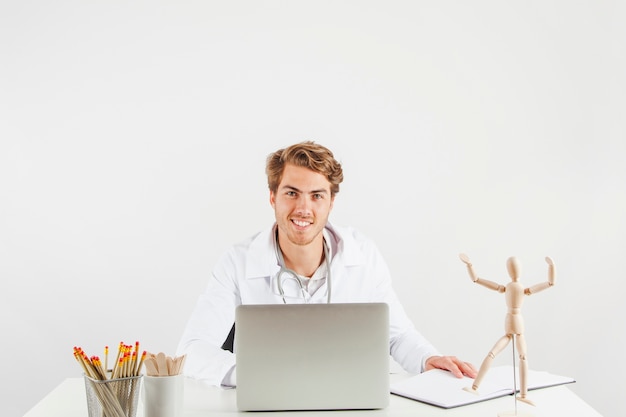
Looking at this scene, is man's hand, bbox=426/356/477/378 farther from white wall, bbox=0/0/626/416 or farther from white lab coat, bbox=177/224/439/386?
white wall, bbox=0/0/626/416

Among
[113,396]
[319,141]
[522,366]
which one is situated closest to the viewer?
[113,396]

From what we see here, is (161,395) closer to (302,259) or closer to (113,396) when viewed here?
(113,396)

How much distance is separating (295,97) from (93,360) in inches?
105

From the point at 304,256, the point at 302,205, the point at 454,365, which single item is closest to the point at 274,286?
the point at 304,256

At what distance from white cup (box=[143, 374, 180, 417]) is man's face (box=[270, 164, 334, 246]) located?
1.17 meters

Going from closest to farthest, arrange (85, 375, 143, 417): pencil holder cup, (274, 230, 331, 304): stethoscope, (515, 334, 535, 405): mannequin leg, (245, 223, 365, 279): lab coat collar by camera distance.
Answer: (85, 375, 143, 417): pencil holder cup, (515, 334, 535, 405): mannequin leg, (274, 230, 331, 304): stethoscope, (245, 223, 365, 279): lab coat collar

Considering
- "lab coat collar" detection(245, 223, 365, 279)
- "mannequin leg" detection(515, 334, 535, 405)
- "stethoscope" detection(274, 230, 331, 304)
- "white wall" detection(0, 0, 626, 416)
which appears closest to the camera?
"mannequin leg" detection(515, 334, 535, 405)

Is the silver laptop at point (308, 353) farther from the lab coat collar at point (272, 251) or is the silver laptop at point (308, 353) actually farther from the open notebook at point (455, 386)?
the lab coat collar at point (272, 251)

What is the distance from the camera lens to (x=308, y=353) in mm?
1716

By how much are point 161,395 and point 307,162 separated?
1361mm

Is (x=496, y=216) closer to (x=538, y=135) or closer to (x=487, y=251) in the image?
(x=487, y=251)

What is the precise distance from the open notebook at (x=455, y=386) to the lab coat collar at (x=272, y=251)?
0.81 meters

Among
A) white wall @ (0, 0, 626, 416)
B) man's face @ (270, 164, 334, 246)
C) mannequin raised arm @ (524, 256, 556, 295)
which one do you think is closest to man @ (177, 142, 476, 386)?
man's face @ (270, 164, 334, 246)

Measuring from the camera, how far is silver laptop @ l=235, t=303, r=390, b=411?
171 centimetres
